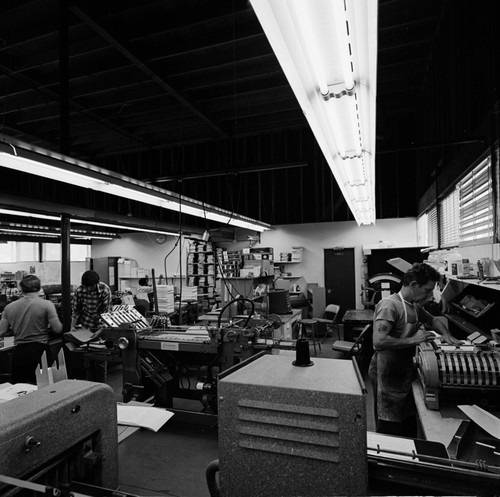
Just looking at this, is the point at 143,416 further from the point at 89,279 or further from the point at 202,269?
the point at 202,269

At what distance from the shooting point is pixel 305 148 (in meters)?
8.19

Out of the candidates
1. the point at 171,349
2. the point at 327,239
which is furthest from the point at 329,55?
the point at 327,239

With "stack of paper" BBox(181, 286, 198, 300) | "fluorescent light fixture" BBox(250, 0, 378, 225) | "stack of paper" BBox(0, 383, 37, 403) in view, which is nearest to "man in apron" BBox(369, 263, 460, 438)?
"fluorescent light fixture" BBox(250, 0, 378, 225)

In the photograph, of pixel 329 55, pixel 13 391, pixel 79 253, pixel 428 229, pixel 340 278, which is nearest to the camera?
pixel 329 55

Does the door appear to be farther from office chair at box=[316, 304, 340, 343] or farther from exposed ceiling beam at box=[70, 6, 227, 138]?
exposed ceiling beam at box=[70, 6, 227, 138]

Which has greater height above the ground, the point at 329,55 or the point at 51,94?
the point at 51,94

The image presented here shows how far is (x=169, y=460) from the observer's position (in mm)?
1338

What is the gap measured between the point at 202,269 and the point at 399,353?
681cm

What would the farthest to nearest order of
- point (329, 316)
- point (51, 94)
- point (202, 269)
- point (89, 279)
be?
1. point (202, 269)
2. point (329, 316)
3. point (51, 94)
4. point (89, 279)

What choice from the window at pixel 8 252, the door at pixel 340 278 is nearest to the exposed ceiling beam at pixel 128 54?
the door at pixel 340 278

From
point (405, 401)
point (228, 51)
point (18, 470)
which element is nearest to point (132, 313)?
point (405, 401)

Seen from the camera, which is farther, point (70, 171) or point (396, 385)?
point (70, 171)

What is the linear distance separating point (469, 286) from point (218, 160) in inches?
266

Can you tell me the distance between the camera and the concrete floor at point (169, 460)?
1.15 meters
